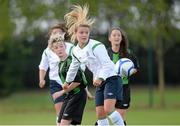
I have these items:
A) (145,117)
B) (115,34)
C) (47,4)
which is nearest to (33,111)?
(47,4)

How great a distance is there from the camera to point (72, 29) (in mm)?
10375

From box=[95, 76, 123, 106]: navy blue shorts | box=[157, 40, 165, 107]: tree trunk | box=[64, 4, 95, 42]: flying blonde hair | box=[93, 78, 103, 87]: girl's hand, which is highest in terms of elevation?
box=[64, 4, 95, 42]: flying blonde hair

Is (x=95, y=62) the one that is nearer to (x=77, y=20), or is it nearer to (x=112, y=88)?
(x=112, y=88)

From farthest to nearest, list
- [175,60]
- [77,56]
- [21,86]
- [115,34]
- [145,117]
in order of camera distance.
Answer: [21,86] < [175,60] < [145,117] < [115,34] < [77,56]

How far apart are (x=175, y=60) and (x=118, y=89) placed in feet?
53.8

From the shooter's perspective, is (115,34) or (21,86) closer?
(115,34)

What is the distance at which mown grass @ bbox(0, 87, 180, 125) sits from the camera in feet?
59.7

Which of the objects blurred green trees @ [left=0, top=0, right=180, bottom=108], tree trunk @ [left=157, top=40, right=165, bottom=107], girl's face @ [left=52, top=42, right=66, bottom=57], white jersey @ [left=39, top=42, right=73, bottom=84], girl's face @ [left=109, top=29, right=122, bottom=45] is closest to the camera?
girl's face @ [left=52, top=42, right=66, bottom=57]

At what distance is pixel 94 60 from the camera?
1010cm

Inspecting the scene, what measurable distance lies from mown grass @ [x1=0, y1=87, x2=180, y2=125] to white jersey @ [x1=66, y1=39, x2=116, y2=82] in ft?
21.5

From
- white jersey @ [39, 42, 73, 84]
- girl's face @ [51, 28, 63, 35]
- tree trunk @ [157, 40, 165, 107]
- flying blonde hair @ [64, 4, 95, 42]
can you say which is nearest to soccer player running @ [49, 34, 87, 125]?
flying blonde hair @ [64, 4, 95, 42]

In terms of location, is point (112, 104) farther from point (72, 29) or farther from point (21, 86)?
point (21, 86)

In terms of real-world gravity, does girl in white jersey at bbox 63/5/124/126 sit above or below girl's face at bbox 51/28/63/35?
below

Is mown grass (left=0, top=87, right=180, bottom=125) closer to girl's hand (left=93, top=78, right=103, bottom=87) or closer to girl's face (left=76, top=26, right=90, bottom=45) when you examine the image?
girl's hand (left=93, top=78, right=103, bottom=87)
